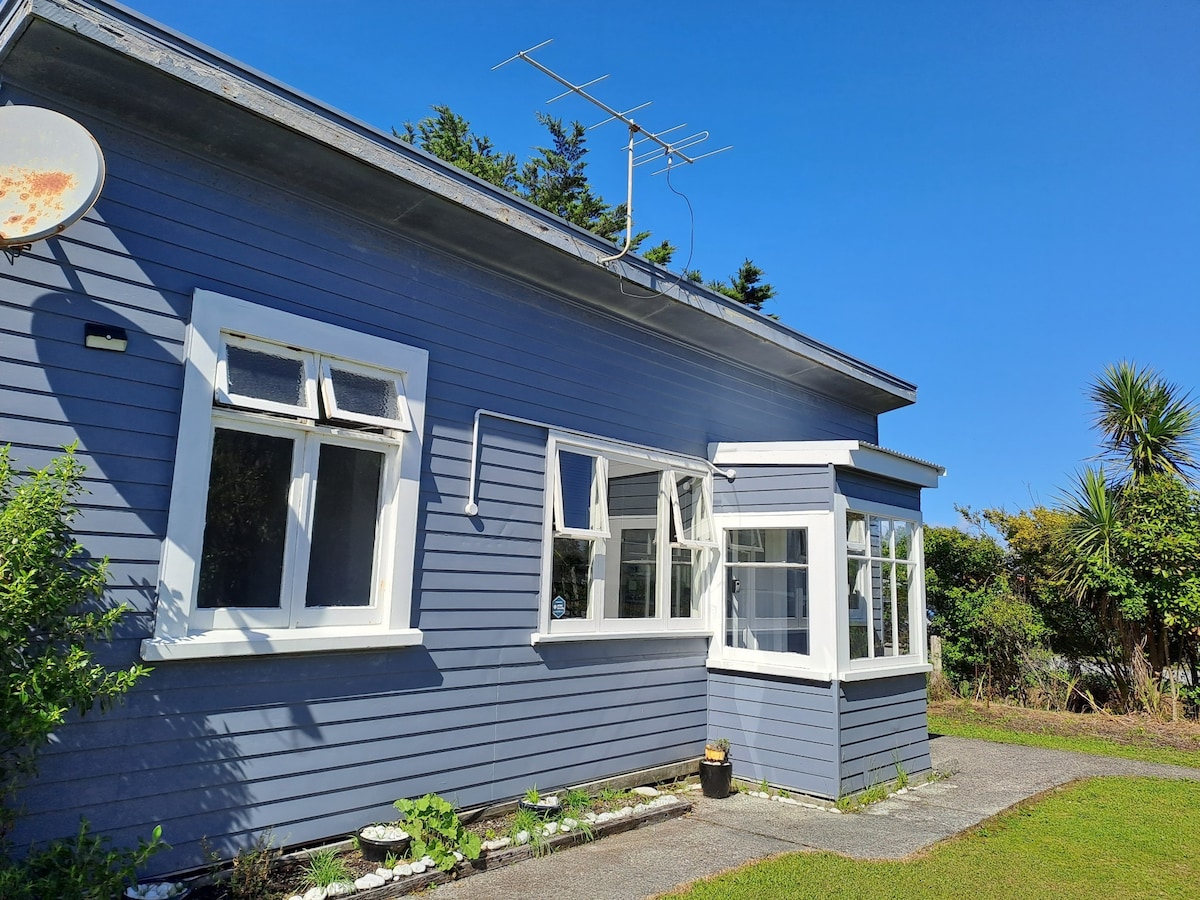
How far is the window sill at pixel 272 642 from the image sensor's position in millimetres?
3664

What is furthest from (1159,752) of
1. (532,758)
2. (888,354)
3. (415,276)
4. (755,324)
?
(888,354)

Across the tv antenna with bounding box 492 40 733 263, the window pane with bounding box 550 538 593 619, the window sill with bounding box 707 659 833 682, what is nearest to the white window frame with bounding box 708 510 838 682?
the window sill with bounding box 707 659 833 682

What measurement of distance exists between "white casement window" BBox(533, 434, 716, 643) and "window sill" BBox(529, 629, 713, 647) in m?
0.01

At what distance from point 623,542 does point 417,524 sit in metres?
2.10

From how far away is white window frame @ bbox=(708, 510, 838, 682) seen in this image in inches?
252

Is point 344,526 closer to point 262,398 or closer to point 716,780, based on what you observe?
point 262,398

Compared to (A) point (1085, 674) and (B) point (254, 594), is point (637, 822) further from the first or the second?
(A) point (1085, 674)

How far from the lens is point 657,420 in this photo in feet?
22.7

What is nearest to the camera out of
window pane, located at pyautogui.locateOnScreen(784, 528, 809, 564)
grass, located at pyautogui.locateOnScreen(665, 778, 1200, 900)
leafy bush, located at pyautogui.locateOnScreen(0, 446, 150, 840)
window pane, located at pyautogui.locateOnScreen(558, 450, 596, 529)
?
leafy bush, located at pyautogui.locateOnScreen(0, 446, 150, 840)

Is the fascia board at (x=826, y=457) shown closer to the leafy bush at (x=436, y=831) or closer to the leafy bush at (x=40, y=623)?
the leafy bush at (x=436, y=831)

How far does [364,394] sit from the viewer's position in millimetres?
4688

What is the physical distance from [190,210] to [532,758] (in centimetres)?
416

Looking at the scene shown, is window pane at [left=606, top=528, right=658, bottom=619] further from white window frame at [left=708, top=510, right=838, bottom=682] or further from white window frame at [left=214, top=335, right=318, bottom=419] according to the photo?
white window frame at [left=214, top=335, right=318, bottom=419]

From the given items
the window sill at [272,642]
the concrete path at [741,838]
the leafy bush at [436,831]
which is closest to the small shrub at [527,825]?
the concrete path at [741,838]
